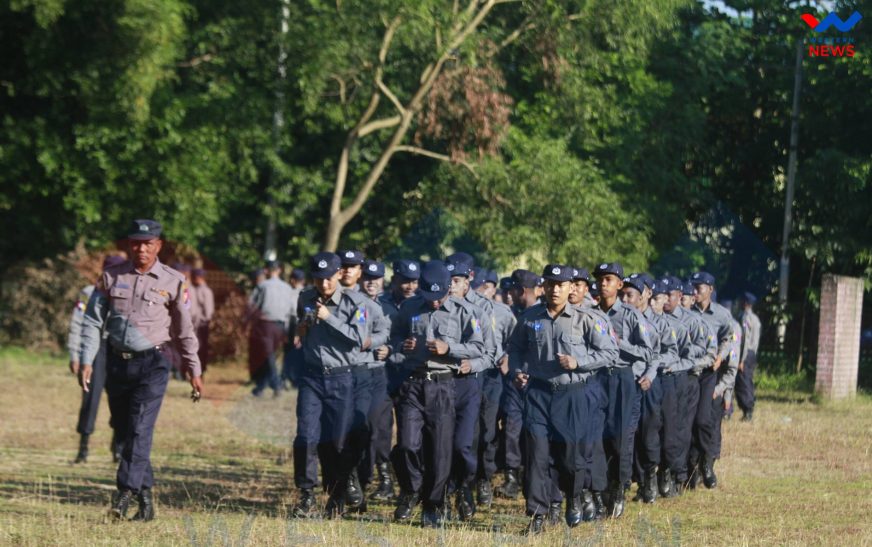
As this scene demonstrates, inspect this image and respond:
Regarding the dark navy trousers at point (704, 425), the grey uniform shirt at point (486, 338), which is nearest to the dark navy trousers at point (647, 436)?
the dark navy trousers at point (704, 425)

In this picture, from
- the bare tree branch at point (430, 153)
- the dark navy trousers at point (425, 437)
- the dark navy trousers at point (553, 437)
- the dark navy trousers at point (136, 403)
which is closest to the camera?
the dark navy trousers at point (136, 403)

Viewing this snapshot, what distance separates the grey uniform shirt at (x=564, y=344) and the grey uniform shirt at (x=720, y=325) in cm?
367

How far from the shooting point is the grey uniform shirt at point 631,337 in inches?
473

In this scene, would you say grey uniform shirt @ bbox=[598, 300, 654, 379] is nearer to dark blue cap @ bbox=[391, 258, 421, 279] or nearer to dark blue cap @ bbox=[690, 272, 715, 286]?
dark blue cap @ bbox=[391, 258, 421, 279]

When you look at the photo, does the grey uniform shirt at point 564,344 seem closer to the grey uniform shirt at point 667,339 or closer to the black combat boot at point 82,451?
the grey uniform shirt at point 667,339

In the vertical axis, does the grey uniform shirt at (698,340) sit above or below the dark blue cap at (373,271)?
below

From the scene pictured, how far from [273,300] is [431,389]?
10.2 metres

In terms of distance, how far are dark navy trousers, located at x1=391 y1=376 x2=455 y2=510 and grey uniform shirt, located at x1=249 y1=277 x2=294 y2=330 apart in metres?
10.0

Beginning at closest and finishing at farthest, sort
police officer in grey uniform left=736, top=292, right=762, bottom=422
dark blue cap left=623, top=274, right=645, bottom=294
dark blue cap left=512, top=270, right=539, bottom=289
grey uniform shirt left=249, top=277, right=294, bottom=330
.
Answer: dark blue cap left=623, top=274, right=645, bottom=294 < dark blue cap left=512, top=270, right=539, bottom=289 < police officer in grey uniform left=736, top=292, right=762, bottom=422 < grey uniform shirt left=249, top=277, right=294, bottom=330

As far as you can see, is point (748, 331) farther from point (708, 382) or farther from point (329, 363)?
point (329, 363)

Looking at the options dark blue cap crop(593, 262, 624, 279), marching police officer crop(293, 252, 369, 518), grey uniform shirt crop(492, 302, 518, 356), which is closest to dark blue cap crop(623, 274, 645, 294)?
dark blue cap crop(593, 262, 624, 279)

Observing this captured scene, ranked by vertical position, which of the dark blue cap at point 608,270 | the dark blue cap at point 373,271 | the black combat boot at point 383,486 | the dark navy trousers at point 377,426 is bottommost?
the black combat boot at point 383,486

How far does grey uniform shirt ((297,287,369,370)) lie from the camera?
1117 cm

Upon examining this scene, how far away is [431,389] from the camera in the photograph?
1113 cm
